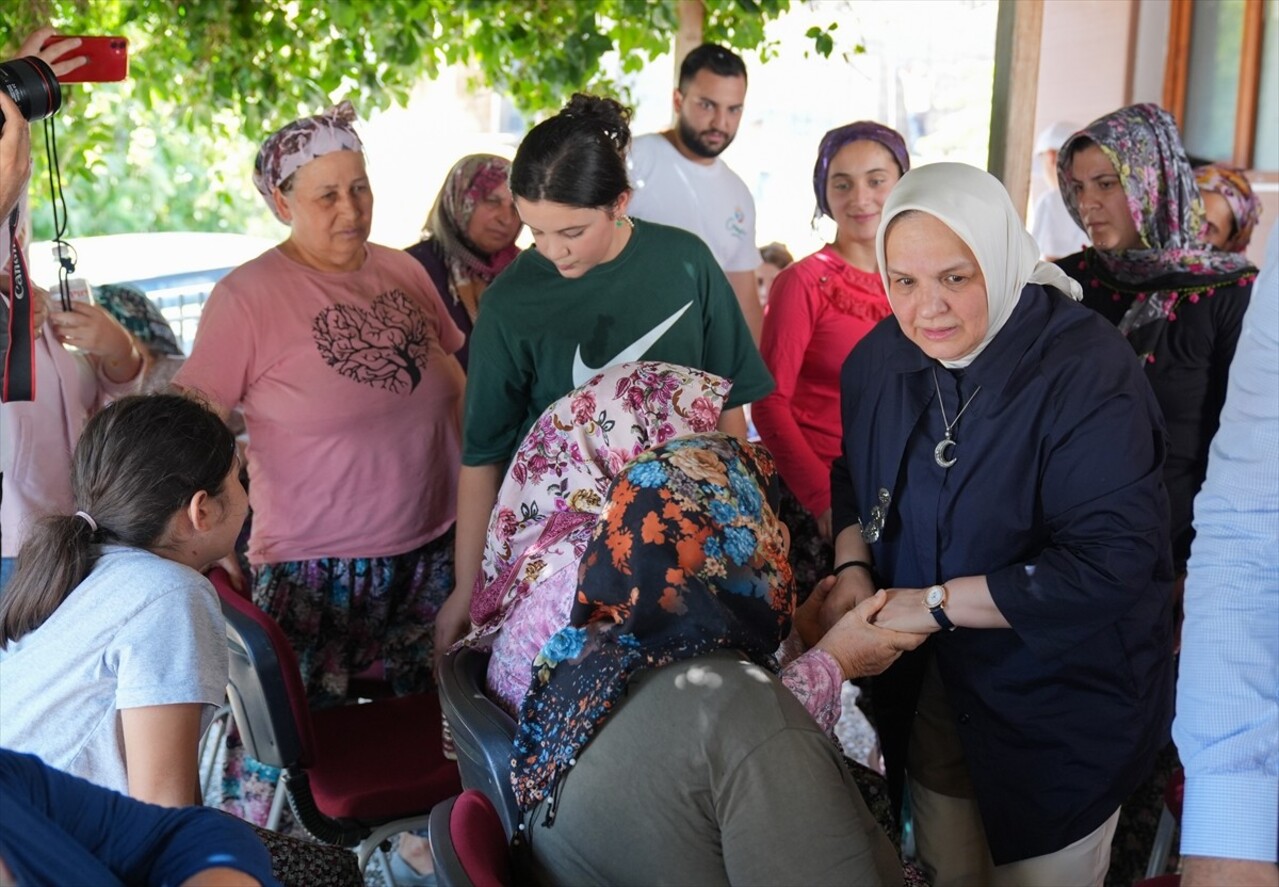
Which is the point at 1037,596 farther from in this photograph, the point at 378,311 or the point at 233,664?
the point at 378,311

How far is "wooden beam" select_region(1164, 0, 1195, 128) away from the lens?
527 cm

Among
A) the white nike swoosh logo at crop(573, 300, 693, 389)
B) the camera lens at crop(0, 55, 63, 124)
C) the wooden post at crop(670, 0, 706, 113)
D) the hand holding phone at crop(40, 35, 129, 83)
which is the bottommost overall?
the white nike swoosh logo at crop(573, 300, 693, 389)

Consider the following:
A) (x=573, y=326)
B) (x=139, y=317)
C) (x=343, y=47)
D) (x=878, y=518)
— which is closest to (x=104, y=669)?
(x=573, y=326)

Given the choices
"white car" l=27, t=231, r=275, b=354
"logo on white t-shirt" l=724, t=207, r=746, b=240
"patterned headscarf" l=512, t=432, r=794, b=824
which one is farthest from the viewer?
"white car" l=27, t=231, r=275, b=354

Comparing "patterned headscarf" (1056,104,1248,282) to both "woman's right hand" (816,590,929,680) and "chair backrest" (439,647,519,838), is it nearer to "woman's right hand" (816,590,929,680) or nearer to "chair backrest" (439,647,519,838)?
"woman's right hand" (816,590,929,680)

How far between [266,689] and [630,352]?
2.92ft

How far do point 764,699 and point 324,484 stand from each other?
1548 millimetres

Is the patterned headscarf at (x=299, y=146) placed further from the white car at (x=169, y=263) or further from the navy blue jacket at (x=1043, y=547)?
the white car at (x=169, y=263)

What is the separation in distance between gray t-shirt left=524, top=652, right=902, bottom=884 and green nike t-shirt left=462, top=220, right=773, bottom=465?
985mm

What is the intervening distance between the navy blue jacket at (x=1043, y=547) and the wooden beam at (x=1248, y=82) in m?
3.63

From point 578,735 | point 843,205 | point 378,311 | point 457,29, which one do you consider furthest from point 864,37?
point 578,735

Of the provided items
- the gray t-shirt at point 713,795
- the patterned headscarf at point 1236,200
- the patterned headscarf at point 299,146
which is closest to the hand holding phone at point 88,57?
the patterned headscarf at point 299,146

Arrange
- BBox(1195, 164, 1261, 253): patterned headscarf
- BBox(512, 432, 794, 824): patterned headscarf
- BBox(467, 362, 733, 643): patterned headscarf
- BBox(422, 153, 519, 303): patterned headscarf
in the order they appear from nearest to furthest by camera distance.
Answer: BBox(512, 432, 794, 824): patterned headscarf < BBox(467, 362, 733, 643): patterned headscarf < BBox(422, 153, 519, 303): patterned headscarf < BBox(1195, 164, 1261, 253): patterned headscarf

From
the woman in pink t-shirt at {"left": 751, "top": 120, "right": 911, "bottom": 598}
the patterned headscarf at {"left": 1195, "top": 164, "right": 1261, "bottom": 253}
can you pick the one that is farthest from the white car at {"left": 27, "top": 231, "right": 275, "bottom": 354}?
the patterned headscarf at {"left": 1195, "top": 164, "right": 1261, "bottom": 253}
